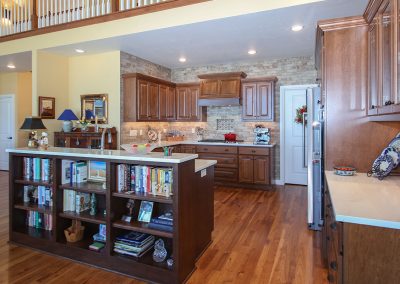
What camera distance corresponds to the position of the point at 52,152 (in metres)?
2.80

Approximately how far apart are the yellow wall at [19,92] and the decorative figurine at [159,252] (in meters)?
6.76

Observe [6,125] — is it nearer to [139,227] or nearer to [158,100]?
[158,100]

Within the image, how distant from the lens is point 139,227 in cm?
243

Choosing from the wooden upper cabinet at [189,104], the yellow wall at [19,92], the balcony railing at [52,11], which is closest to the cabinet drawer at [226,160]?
the wooden upper cabinet at [189,104]

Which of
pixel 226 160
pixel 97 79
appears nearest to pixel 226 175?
pixel 226 160

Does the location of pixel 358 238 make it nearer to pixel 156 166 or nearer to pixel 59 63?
pixel 156 166

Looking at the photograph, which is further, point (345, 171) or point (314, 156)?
point (314, 156)

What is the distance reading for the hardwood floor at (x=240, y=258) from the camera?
241 centimetres

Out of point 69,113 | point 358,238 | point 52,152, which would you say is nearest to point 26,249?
point 52,152

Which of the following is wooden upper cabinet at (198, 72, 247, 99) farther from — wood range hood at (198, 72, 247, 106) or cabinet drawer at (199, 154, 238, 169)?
cabinet drawer at (199, 154, 238, 169)

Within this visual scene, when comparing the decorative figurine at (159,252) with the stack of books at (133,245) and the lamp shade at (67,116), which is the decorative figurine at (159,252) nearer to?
the stack of books at (133,245)

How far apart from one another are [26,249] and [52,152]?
118 centimetres

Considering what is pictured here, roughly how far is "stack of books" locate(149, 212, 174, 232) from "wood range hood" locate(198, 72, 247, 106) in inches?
157

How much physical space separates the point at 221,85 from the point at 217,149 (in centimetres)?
149
